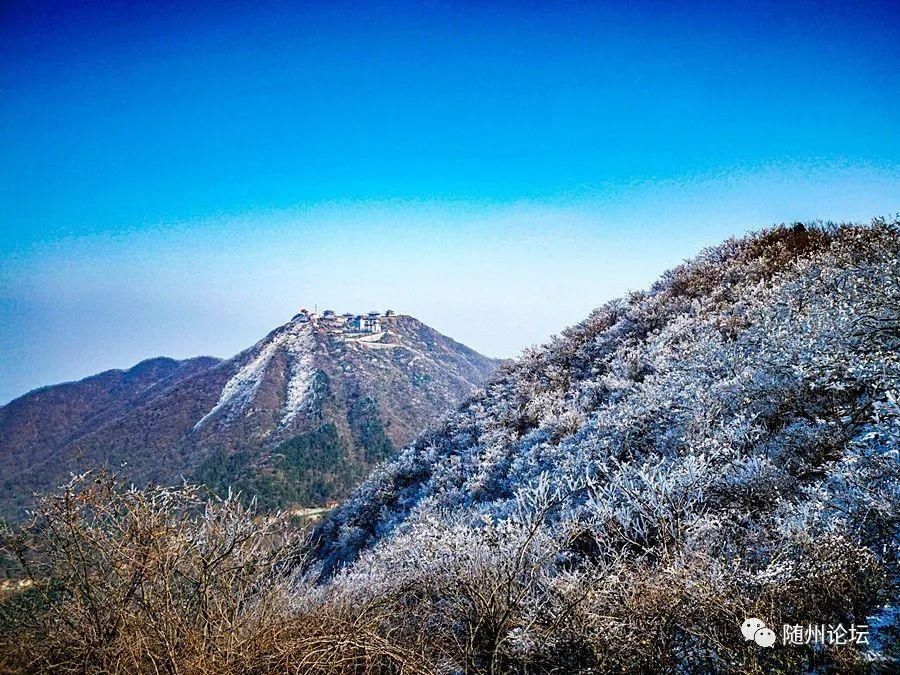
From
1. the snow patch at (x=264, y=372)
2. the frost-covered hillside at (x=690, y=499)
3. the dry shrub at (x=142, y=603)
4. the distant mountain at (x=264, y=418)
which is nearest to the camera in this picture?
the frost-covered hillside at (x=690, y=499)

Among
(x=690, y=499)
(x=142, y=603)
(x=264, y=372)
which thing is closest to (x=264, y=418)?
(x=264, y=372)

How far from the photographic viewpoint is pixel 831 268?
40.5 ft

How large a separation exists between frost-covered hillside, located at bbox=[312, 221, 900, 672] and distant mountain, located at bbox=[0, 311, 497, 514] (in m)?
76.6

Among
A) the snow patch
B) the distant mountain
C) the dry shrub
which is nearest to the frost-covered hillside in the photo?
the dry shrub

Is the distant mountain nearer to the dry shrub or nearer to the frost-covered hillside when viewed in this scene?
the frost-covered hillside

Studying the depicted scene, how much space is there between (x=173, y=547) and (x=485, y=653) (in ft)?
11.6

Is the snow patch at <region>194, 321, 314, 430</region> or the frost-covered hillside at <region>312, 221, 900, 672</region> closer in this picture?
the frost-covered hillside at <region>312, 221, 900, 672</region>

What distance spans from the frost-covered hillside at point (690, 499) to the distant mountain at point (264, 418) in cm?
7663

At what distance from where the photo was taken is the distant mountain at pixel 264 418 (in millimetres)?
106812

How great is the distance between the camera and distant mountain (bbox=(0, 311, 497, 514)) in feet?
350

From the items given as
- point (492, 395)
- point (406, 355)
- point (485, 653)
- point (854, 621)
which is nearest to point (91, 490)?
point (485, 653)

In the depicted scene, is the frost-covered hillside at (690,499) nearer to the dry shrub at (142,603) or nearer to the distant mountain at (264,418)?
the dry shrub at (142,603)

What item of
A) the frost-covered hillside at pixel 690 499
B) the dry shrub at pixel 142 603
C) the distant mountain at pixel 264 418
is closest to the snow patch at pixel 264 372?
the distant mountain at pixel 264 418

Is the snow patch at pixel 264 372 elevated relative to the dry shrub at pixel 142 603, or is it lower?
elevated
